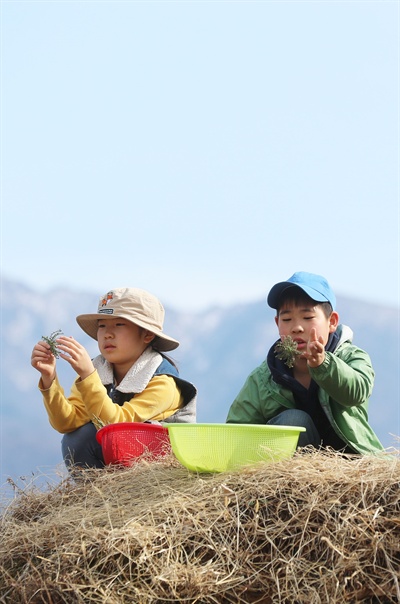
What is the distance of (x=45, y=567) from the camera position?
283 centimetres

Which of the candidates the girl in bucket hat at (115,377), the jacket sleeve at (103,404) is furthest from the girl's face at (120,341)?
the jacket sleeve at (103,404)

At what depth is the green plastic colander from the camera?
10.4 feet

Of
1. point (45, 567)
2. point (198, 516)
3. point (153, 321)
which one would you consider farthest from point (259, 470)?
point (153, 321)

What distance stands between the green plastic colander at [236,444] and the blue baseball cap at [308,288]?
99 centimetres

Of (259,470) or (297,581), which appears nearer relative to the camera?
(297,581)

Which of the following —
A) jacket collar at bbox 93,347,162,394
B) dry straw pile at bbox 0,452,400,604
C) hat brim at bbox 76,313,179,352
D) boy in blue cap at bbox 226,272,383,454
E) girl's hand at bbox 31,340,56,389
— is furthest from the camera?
hat brim at bbox 76,313,179,352

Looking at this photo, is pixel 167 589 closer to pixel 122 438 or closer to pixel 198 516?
pixel 198 516

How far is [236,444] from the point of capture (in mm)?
3186

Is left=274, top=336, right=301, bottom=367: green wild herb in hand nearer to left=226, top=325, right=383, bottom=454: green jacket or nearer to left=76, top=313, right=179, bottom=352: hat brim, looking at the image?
left=226, top=325, right=383, bottom=454: green jacket

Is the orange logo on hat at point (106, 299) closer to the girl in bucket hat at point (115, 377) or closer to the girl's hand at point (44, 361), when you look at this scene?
the girl in bucket hat at point (115, 377)

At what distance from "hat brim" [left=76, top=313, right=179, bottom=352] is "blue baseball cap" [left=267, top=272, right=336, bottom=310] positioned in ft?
2.58

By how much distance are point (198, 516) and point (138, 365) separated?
6.02 feet

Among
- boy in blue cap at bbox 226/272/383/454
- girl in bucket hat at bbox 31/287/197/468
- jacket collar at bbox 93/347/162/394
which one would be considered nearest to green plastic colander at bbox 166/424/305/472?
boy in blue cap at bbox 226/272/383/454

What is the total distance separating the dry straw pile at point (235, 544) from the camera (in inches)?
104
